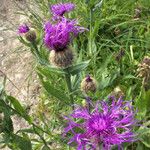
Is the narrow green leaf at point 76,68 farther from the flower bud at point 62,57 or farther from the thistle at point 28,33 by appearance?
the thistle at point 28,33

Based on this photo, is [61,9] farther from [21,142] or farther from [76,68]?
[21,142]

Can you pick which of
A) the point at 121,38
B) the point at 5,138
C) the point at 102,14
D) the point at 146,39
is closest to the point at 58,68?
the point at 5,138

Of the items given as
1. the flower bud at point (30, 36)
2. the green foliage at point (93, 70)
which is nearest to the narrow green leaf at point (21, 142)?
the green foliage at point (93, 70)

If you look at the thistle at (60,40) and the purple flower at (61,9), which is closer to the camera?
the thistle at (60,40)

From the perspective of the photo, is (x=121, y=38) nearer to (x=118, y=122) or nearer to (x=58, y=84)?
(x=58, y=84)

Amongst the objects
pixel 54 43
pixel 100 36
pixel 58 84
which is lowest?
pixel 58 84

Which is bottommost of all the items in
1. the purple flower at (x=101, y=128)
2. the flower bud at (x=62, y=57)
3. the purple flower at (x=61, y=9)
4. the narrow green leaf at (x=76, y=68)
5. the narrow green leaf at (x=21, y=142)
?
the narrow green leaf at (x=21, y=142)

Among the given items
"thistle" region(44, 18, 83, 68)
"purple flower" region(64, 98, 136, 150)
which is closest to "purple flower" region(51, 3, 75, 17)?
"thistle" region(44, 18, 83, 68)
